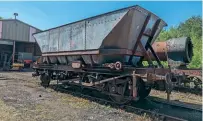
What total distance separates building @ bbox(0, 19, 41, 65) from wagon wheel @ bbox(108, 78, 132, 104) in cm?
2199

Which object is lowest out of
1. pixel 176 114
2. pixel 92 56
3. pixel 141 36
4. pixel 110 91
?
pixel 176 114

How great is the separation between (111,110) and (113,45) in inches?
93.1

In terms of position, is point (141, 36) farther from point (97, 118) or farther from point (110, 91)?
point (97, 118)

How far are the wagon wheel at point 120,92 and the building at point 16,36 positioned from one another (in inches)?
866

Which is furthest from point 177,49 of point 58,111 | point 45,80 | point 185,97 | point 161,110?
point 45,80

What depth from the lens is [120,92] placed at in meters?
7.81

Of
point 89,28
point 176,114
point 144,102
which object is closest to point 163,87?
point 176,114

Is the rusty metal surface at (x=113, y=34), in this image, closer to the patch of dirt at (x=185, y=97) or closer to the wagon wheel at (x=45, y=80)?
the patch of dirt at (x=185, y=97)

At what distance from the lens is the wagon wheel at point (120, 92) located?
7.70 meters

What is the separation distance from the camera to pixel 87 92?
10469mm

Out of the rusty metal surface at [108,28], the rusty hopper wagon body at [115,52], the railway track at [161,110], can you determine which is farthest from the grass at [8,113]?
the rusty metal surface at [108,28]

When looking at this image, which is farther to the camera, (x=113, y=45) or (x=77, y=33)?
(x=77, y=33)

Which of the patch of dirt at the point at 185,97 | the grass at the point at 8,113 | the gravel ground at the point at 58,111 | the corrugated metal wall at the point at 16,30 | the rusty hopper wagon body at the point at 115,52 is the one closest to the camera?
the grass at the point at 8,113

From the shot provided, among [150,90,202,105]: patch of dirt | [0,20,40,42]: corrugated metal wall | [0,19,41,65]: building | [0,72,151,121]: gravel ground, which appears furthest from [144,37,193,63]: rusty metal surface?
[0,20,40,42]: corrugated metal wall
